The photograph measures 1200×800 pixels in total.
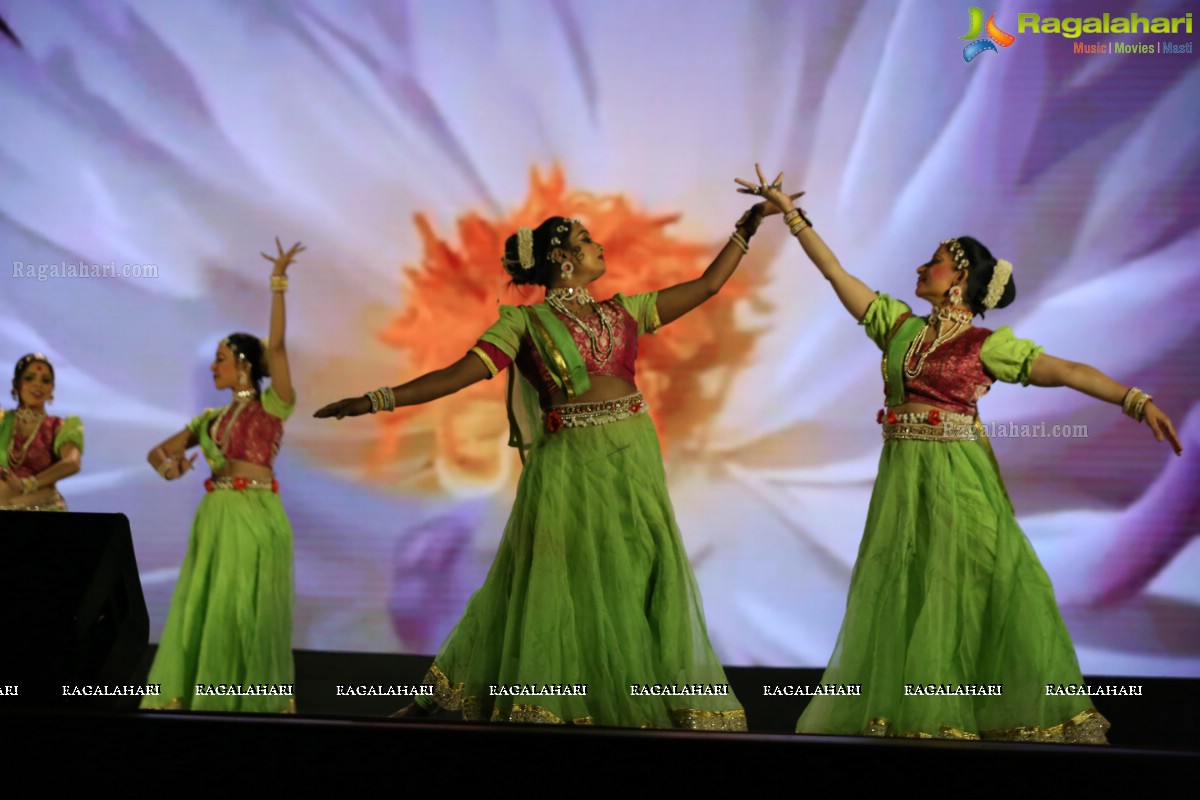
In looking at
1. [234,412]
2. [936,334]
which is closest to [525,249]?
[936,334]

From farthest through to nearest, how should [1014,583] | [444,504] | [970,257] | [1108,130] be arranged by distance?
[444,504] → [1108,130] → [970,257] → [1014,583]

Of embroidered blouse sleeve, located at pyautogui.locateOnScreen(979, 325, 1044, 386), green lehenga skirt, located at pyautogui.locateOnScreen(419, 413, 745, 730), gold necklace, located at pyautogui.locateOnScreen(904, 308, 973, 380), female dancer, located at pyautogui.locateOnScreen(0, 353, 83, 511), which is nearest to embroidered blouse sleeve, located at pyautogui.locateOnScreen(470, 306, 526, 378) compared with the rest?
green lehenga skirt, located at pyautogui.locateOnScreen(419, 413, 745, 730)

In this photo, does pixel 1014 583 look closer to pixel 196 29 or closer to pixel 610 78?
pixel 610 78

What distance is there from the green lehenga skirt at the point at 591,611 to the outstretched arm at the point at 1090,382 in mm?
1117

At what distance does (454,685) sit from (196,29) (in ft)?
10.9

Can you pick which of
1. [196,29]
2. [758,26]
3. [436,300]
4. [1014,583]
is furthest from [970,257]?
[196,29]

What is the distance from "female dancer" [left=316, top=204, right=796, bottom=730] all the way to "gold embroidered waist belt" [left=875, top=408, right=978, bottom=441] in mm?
680

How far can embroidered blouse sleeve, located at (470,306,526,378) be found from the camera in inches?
140

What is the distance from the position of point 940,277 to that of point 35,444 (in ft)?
12.3

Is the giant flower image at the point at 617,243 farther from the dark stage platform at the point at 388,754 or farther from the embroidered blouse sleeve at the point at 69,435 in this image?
the dark stage platform at the point at 388,754

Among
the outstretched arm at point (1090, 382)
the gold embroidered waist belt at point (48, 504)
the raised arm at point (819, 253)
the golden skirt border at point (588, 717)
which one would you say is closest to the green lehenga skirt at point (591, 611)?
the golden skirt border at point (588, 717)

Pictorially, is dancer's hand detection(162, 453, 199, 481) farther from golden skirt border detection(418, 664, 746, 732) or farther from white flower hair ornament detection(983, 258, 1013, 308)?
white flower hair ornament detection(983, 258, 1013, 308)

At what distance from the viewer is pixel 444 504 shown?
5.21 meters

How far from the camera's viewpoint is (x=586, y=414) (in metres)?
3.56
